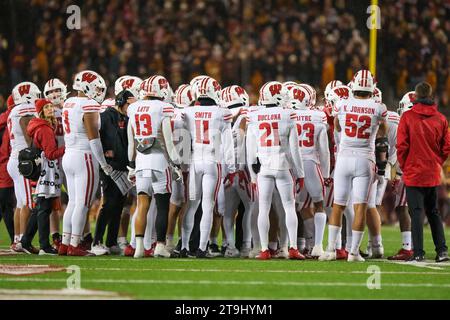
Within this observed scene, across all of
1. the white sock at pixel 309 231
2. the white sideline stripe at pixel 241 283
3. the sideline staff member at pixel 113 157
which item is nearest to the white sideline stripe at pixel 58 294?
the white sideline stripe at pixel 241 283

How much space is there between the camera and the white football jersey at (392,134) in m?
11.1

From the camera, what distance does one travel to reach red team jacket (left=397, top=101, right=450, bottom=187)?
399 inches

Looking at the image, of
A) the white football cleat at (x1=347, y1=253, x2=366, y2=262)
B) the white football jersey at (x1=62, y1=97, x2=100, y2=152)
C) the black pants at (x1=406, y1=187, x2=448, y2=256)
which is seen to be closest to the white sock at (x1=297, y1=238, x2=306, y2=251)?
the white football cleat at (x1=347, y1=253, x2=366, y2=262)

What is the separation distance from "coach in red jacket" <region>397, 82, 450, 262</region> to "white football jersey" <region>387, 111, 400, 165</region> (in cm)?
73

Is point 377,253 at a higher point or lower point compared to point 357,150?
lower

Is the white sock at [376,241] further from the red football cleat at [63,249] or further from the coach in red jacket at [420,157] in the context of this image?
the red football cleat at [63,249]

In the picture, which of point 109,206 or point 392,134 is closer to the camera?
point 109,206

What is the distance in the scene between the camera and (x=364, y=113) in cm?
1004

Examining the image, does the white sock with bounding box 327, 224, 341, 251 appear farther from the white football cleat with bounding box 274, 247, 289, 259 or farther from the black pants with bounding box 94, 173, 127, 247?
the black pants with bounding box 94, 173, 127, 247

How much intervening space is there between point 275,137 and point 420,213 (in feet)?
5.44

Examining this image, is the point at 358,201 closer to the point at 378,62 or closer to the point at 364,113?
the point at 364,113

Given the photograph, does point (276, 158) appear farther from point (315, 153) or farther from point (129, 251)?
point (129, 251)

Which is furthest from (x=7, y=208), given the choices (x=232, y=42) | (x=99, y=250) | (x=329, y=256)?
(x=232, y=42)

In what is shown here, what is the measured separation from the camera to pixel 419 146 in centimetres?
1016
